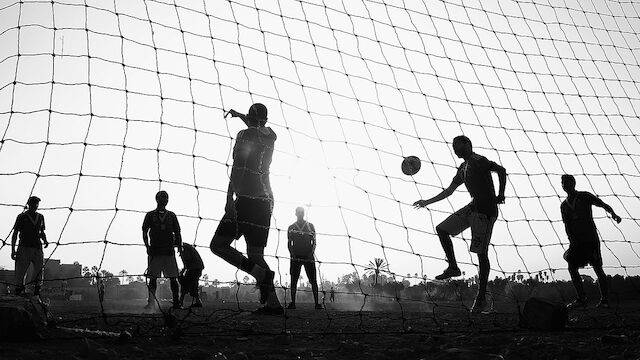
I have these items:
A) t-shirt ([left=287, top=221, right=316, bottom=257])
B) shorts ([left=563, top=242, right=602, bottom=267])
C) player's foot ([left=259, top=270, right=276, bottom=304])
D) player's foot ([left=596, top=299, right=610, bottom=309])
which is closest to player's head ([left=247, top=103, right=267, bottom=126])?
player's foot ([left=259, top=270, right=276, bottom=304])

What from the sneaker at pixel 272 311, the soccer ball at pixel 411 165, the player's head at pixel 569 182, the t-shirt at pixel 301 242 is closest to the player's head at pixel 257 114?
the sneaker at pixel 272 311

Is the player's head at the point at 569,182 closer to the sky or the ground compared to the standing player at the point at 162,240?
closer to the sky

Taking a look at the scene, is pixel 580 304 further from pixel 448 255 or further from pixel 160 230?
pixel 160 230

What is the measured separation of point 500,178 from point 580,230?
61.5 inches

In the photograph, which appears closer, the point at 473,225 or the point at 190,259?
the point at 473,225

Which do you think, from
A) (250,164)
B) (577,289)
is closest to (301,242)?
(250,164)

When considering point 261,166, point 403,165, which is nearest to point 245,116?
point 261,166

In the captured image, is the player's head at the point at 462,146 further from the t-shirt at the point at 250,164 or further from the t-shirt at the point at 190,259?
the t-shirt at the point at 190,259

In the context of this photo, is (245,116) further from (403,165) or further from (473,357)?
(473,357)

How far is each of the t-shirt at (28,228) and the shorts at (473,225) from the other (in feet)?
16.9

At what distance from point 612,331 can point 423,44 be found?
4140 millimetres

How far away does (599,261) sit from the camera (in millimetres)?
5402

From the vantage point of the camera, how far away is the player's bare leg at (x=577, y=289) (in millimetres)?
5070

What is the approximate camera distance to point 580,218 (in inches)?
216
